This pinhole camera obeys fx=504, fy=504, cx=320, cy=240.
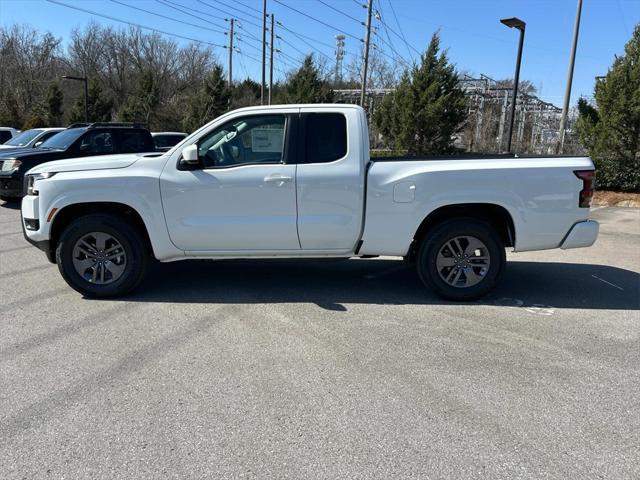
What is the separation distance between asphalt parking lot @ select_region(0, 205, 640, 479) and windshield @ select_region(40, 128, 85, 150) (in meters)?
5.77

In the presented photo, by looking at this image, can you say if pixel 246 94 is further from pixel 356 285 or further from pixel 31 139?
pixel 356 285

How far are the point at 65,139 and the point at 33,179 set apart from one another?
6738 mm

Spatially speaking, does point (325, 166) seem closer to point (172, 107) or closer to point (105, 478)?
point (105, 478)

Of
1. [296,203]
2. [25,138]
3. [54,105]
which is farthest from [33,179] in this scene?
[54,105]

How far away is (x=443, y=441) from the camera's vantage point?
292 cm

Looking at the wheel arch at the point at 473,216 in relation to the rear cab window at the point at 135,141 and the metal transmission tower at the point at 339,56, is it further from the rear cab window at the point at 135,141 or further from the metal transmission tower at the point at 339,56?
the metal transmission tower at the point at 339,56

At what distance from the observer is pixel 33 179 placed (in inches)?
210

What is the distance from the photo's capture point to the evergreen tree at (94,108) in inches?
1565

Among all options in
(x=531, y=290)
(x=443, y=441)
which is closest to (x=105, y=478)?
(x=443, y=441)

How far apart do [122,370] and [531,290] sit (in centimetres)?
451

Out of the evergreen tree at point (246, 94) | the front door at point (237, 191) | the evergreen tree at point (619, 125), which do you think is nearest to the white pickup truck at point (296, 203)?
the front door at point (237, 191)

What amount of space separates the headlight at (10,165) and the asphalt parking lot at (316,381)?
543 cm

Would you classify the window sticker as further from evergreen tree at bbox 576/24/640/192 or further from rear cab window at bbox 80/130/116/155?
evergreen tree at bbox 576/24/640/192

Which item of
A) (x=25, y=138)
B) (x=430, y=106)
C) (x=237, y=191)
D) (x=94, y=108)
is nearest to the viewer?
(x=237, y=191)
